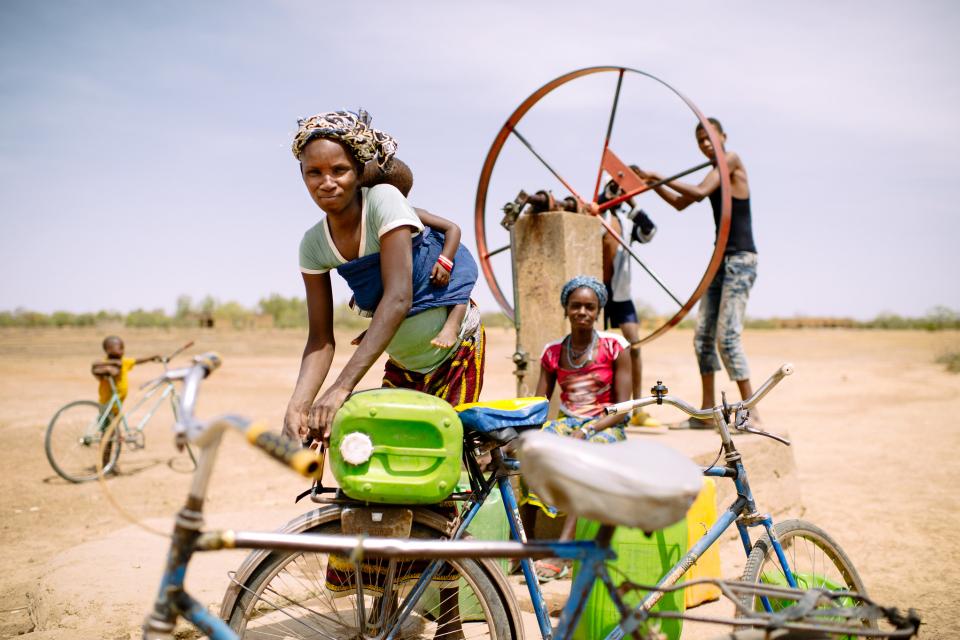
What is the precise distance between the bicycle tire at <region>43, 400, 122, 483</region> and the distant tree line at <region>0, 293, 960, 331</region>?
2826cm

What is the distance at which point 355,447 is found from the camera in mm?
1828

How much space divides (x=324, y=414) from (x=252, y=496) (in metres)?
4.40

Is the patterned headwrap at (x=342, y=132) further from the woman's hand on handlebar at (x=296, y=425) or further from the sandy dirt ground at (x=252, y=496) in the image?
the sandy dirt ground at (x=252, y=496)

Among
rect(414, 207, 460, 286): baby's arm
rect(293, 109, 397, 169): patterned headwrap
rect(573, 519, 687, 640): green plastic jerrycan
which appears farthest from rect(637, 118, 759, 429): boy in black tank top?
rect(293, 109, 397, 169): patterned headwrap

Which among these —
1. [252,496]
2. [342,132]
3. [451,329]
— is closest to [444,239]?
[451,329]

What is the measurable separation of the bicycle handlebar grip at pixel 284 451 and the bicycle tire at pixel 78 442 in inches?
240

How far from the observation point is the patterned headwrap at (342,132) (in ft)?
6.81

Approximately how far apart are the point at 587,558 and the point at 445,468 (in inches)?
18.8

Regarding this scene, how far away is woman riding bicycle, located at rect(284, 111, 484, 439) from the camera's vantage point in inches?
81.6

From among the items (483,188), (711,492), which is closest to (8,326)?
(483,188)

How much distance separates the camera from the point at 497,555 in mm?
1586

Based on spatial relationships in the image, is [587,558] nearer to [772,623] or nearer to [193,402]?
[772,623]

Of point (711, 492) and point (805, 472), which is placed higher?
point (711, 492)

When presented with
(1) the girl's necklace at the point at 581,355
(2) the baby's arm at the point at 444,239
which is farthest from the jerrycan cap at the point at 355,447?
(1) the girl's necklace at the point at 581,355
